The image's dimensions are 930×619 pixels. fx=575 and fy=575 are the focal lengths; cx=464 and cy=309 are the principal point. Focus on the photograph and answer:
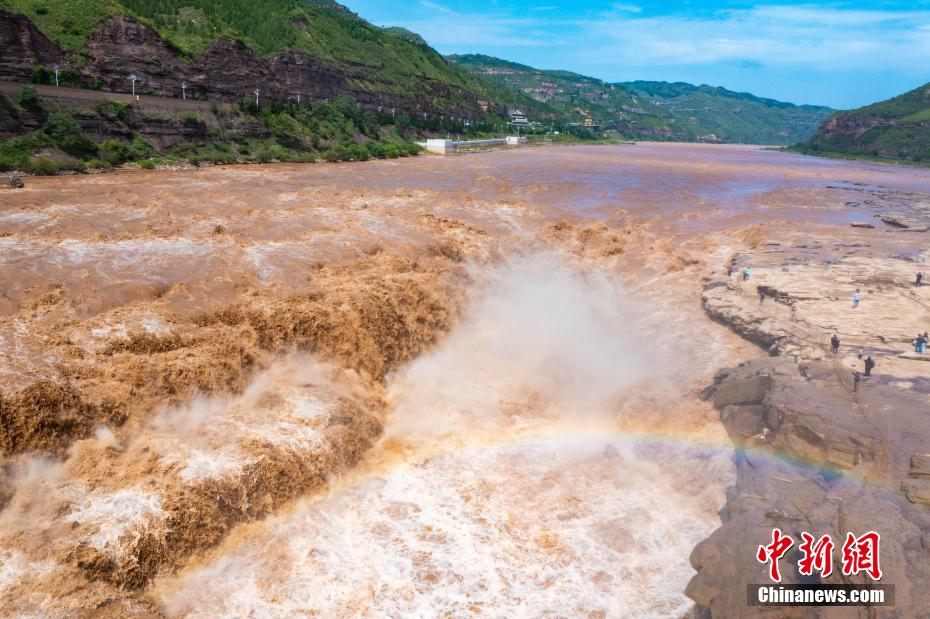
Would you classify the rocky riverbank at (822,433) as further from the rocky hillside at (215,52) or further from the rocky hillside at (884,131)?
the rocky hillside at (884,131)

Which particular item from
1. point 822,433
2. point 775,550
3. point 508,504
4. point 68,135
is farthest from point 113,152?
point 775,550

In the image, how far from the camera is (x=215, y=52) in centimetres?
5756

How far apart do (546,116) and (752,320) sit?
151 metres

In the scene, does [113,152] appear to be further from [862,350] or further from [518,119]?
[518,119]

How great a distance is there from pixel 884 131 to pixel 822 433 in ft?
409

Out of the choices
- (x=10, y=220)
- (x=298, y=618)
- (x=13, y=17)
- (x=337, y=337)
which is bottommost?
(x=298, y=618)

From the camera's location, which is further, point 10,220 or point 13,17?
point 13,17

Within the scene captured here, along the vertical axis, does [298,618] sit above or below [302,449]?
below

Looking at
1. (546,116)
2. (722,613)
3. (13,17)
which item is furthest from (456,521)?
(546,116)

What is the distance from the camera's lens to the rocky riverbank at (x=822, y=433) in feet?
24.8

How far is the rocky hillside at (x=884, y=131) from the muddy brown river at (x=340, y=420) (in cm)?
9743

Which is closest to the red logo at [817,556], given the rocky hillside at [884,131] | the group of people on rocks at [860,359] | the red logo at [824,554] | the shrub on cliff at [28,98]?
the red logo at [824,554]

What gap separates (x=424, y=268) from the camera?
1916 centimetres

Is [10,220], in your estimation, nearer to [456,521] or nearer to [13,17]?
[456,521]
